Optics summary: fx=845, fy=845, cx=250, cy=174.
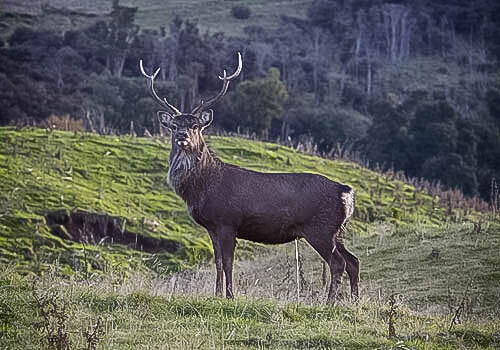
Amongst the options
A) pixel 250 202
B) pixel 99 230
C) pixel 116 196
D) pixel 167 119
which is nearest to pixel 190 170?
pixel 167 119

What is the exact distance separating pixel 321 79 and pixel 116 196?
54.2 m

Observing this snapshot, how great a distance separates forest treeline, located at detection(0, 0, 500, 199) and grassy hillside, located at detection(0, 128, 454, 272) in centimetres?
417

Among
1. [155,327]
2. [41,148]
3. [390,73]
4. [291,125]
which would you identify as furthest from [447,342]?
[390,73]

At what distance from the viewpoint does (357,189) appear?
28.3m

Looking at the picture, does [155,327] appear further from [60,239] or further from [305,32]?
[305,32]

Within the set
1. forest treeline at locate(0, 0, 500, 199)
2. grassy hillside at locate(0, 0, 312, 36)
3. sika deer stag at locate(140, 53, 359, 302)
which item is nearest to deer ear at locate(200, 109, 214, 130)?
sika deer stag at locate(140, 53, 359, 302)

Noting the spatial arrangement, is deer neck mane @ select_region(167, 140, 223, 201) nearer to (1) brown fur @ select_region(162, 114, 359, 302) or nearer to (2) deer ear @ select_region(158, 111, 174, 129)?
(1) brown fur @ select_region(162, 114, 359, 302)

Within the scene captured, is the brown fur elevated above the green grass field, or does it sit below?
above

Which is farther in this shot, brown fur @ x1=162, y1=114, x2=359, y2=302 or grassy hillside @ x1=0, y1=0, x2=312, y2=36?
grassy hillside @ x1=0, y1=0, x2=312, y2=36

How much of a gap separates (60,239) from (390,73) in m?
66.0

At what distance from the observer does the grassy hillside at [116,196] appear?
2003 centimetres

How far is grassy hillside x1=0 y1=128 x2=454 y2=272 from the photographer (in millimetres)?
20028

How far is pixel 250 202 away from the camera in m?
12.1

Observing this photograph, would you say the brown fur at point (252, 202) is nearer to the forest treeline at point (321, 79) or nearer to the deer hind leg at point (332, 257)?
the deer hind leg at point (332, 257)
